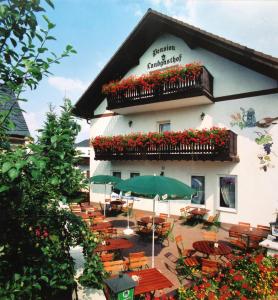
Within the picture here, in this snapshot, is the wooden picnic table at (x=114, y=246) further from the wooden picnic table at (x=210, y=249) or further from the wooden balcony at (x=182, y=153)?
the wooden balcony at (x=182, y=153)

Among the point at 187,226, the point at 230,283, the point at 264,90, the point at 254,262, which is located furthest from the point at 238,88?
the point at 230,283

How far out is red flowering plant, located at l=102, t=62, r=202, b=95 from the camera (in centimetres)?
1368

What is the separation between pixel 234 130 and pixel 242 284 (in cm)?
960

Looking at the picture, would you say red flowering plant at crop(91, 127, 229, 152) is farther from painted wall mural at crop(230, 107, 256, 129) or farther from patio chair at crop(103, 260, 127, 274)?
patio chair at crop(103, 260, 127, 274)

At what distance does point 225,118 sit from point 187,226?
6090 mm

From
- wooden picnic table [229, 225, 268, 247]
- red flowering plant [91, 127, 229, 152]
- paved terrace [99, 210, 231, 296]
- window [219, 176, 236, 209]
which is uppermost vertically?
red flowering plant [91, 127, 229, 152]

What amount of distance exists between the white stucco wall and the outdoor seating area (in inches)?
67.4

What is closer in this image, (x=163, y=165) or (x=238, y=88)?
(x=238, y=88)

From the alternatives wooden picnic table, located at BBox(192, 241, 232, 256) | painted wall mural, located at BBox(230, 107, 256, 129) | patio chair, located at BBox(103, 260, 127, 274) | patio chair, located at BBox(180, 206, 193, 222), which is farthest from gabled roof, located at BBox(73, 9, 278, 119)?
patio chair, located at BBox(103, 260, 127, 274)

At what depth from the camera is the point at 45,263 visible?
306 cm

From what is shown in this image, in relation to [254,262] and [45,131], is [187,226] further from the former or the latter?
[45,131]

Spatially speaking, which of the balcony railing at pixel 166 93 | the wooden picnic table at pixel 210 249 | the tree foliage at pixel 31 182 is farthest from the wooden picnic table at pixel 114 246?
the balcony railing at pixel 166 93

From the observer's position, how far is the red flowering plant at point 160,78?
13.7 m

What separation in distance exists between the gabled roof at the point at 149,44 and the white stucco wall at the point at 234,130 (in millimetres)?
427
